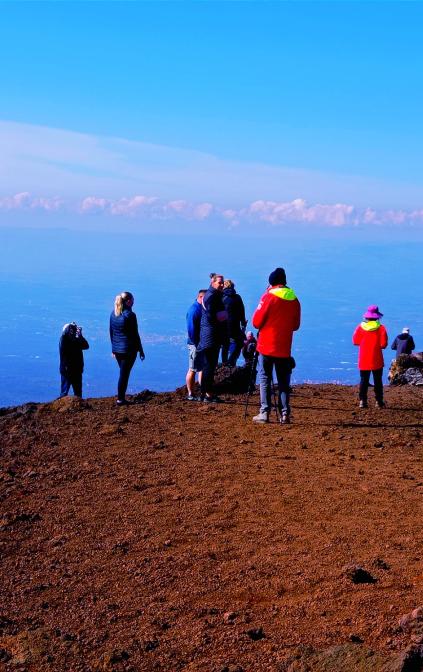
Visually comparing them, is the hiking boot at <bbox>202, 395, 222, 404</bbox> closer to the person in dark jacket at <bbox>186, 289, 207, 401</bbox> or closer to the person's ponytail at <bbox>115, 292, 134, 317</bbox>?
the person in dark jacket at <bbox>186, 289, 207, 401</bbox>

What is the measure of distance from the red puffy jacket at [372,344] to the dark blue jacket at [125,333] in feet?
12.6

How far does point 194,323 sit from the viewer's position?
13.5 meters

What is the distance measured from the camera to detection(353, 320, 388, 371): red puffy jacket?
13781 millimetres

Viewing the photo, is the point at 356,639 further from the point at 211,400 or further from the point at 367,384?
the point at 367,384

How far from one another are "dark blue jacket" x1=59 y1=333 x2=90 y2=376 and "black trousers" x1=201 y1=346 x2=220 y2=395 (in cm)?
283

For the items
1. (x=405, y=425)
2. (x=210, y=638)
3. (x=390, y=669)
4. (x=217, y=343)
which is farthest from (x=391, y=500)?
(x=217, y=343)

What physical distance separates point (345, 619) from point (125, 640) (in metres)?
1.36

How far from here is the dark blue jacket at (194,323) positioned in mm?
13516

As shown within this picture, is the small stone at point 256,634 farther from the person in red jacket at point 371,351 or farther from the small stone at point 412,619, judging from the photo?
the person in red jacket at point 371,351

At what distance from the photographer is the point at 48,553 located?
6535 millimetres

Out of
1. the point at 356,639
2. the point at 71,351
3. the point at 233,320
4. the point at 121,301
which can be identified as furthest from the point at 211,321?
the point at 356,639

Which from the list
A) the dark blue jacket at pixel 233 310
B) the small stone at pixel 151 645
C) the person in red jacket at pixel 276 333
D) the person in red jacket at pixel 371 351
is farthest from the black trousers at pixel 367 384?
the small stone at pixel 151 645

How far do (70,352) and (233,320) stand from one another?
3.39 m

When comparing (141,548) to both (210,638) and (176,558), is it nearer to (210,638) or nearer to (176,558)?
(176,558)
